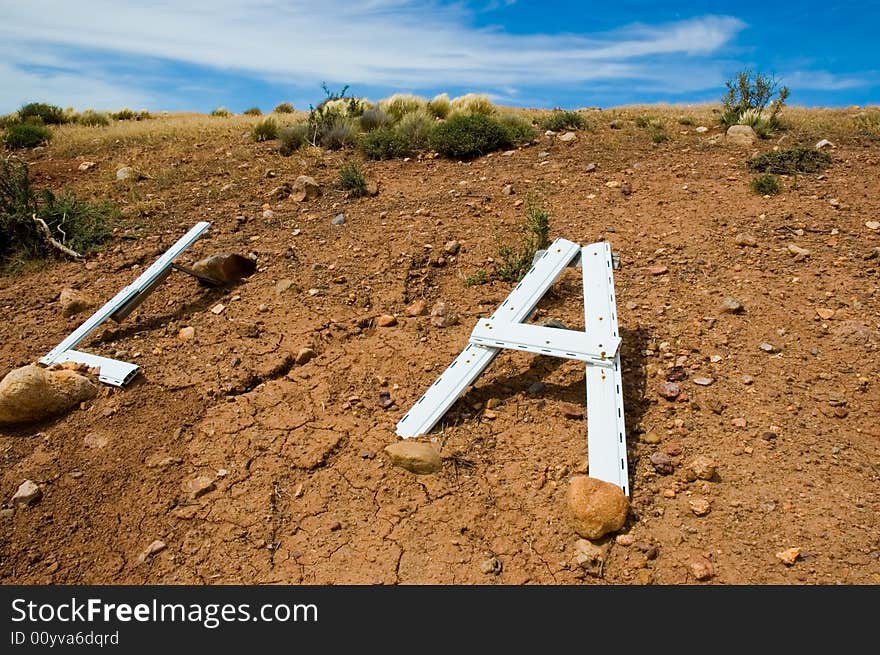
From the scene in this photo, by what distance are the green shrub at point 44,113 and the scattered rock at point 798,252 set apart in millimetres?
15709

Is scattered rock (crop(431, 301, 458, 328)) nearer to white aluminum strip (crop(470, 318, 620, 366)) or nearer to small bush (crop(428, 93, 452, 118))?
white aluminum strip (crop(470, 318, 620, 366))

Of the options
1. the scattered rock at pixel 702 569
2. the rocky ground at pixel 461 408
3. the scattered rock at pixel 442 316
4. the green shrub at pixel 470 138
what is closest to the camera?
the scattered rock at pixel 702 569

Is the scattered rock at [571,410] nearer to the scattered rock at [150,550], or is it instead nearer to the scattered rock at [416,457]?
the scattered rock at [416,457]

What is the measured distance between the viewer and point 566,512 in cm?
268

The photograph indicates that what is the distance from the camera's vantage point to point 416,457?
298 cm

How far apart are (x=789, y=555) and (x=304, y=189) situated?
5.66 m

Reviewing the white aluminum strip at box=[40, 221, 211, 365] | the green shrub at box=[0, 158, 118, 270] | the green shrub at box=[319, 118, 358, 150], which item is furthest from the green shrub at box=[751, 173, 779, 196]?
the green shrub at box=[0, 158, 118, 270]

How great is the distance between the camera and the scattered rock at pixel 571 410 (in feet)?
10.5

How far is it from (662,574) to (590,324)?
4.30ft

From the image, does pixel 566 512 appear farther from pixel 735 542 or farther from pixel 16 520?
pixel 16 520

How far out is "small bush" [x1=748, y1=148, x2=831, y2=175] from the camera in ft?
19.5

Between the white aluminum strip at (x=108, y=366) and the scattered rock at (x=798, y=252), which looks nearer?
the white aluminum strip at (x=108, y=366)

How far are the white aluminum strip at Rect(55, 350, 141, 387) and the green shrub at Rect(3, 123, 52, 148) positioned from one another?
827 centimetres

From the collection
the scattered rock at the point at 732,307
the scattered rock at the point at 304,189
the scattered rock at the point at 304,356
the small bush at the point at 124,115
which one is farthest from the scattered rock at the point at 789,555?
the small bush at the point at 124,115
